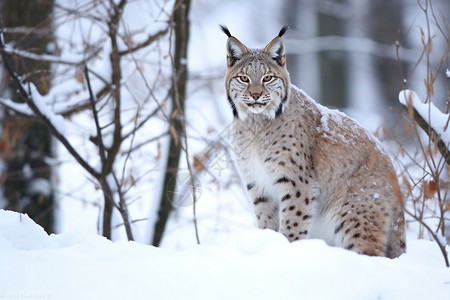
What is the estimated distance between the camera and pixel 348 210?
15.5 ft

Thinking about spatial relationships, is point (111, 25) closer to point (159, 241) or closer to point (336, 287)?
point (159, 241)

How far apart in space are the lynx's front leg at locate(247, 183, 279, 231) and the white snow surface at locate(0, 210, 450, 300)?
5.12 feet

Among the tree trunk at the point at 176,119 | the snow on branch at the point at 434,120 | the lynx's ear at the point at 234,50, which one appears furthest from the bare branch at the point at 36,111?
the snow on branch at the point at 434,120

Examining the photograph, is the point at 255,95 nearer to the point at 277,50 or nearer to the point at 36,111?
Result: the point at 277,50

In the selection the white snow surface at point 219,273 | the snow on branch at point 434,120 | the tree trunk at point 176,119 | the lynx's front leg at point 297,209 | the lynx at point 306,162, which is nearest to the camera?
the white snow surface at point 219,273

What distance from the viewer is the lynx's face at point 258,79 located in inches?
196

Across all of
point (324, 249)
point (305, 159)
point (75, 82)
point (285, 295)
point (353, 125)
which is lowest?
point (285, 295)

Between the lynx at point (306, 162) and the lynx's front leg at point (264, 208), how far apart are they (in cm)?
1

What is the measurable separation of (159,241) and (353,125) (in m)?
2.57

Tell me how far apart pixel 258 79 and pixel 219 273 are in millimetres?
2032

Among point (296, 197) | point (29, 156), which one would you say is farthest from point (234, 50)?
point (29, 156)

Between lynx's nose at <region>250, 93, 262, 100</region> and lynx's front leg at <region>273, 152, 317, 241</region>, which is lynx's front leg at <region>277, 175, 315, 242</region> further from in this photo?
lynx's nose at <region>250, 93, 262, 100</region>

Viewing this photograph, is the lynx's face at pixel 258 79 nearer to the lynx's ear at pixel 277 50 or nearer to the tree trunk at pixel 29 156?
the lynx's ear at pixel 277 50

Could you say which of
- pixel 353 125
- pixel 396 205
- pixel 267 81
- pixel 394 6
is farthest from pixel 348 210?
pixel 394 6
